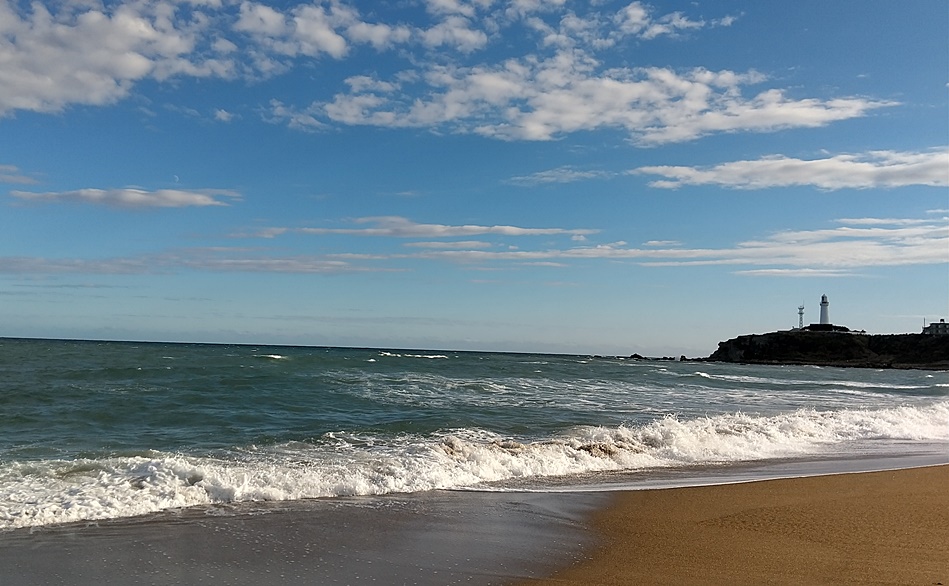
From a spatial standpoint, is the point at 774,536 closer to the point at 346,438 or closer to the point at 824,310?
the point at 346,438

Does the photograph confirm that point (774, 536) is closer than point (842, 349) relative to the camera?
Yes

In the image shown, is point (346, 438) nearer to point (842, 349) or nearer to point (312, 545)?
point (312, 545)

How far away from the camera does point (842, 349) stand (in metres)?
86.0

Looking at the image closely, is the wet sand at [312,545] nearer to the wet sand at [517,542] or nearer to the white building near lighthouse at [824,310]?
the wet sand at [517,542]

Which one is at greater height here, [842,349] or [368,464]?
[842,349]

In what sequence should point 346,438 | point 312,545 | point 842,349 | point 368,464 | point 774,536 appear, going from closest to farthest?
point 312,545, point 774,536, point 368,464, point 346,438, point 842,349

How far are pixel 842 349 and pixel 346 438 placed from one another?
87882 mm

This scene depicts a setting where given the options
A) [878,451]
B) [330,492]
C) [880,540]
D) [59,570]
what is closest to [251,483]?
[330,492]

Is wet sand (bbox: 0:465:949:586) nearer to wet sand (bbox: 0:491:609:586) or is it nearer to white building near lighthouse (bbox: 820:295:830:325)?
wet sand (bbox: 0:491:609:586)

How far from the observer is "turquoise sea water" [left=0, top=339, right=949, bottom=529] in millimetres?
7883

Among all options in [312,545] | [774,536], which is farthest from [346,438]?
[774,536]

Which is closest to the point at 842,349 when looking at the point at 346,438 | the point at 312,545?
the point at 346,438

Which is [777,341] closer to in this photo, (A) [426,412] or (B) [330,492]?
(A) [426,412]

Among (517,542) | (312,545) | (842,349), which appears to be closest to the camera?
(312,545)
